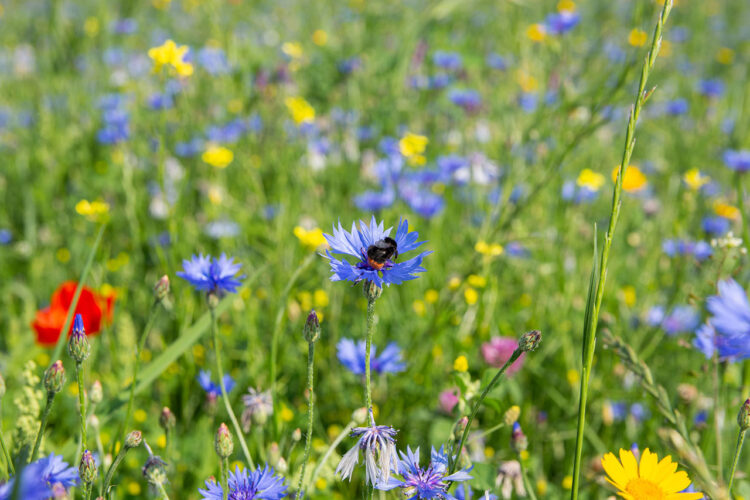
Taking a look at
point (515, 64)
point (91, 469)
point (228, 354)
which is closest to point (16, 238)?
point (228, 354)

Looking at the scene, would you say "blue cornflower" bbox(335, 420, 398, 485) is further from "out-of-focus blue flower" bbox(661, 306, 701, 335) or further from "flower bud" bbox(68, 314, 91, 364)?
"out-of-focus blue flower" bbox(661, 306, 701, 335)

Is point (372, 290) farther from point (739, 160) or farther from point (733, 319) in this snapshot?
point (739, 160)

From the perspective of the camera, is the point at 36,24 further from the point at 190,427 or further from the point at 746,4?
the point at 746,4

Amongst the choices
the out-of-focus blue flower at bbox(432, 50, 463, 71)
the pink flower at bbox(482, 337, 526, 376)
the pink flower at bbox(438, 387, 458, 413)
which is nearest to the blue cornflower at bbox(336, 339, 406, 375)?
the pink flower at bbox(438, 387, 458, 413)

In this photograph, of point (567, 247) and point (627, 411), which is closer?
point (627, 411)

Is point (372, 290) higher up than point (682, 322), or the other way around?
point (682, 322)

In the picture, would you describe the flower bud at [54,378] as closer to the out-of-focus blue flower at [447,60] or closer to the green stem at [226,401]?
the green stem at [226,401]

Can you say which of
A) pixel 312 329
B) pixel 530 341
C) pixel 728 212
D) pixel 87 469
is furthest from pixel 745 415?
pixel 728 212

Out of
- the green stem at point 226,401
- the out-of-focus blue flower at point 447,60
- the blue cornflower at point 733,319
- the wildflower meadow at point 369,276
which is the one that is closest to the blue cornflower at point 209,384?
the wildflower meadow at point 369,276

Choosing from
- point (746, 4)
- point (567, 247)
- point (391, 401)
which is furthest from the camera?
point (746, 4)
